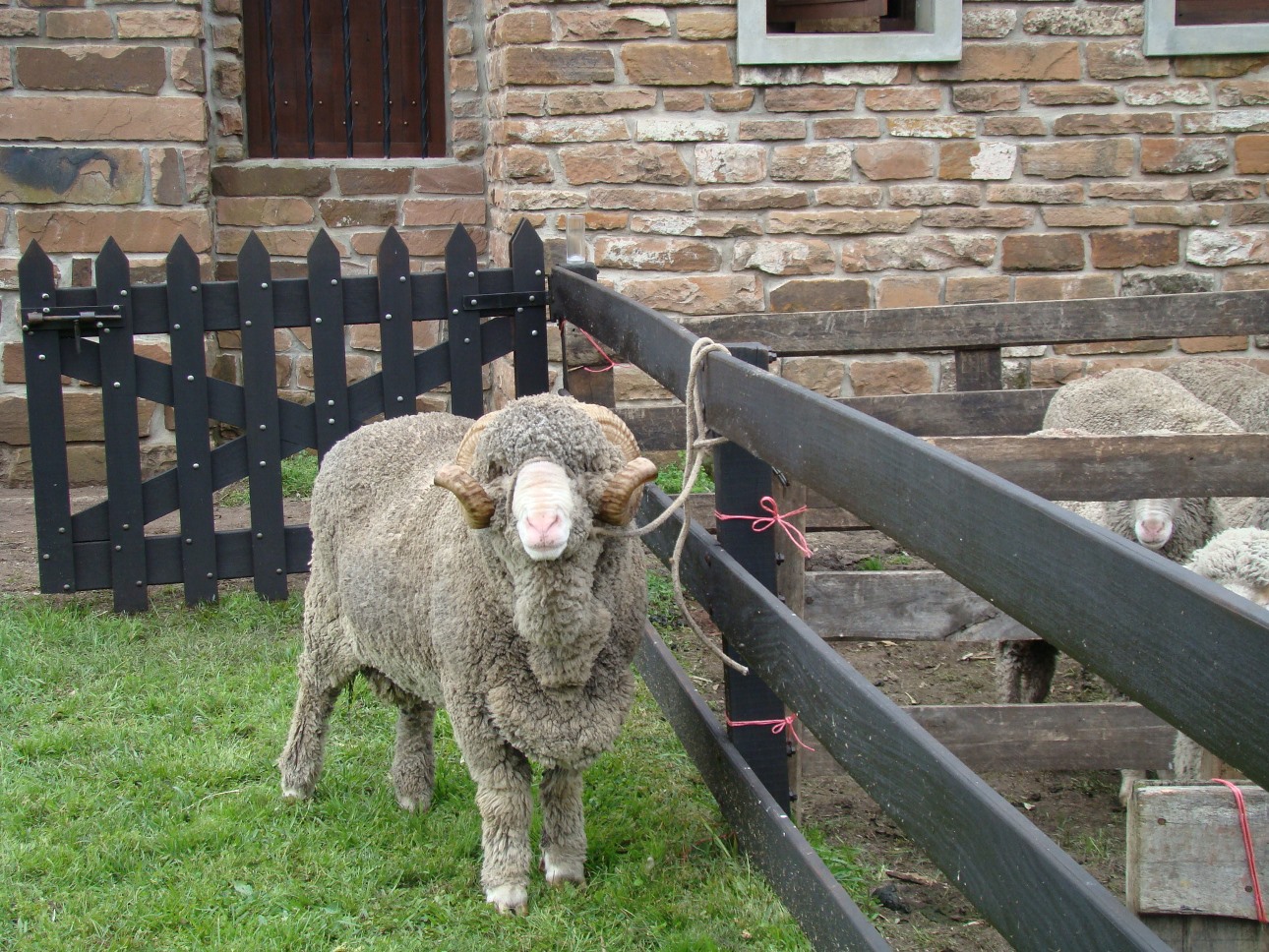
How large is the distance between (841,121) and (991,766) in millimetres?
4318

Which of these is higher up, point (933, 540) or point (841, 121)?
point (841, 121)

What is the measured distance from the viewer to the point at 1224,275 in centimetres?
714

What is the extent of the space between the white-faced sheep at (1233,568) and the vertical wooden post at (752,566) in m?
0.95

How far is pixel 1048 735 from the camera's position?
354 cm

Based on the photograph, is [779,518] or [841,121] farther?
[841,121]

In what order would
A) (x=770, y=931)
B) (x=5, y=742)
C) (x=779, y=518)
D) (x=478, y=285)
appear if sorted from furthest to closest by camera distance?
(x=478, y=285)
(x=5, y=742)
(x=779, y=518)
(x=770, y=931)

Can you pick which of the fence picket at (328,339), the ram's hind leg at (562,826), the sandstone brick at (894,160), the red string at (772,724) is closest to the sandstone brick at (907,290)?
the sandstone brick at (894,160)

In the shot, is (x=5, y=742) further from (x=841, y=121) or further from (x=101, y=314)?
(x=841, y=121)

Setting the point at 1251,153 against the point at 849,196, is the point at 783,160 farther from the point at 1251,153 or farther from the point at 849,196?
the point at 1251,153

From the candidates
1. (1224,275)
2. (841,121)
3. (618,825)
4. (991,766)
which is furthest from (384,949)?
(1224,275)

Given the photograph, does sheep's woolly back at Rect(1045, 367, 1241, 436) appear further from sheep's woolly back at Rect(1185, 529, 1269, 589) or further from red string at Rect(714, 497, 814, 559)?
red string at Rect(714, 497, 814, 559)

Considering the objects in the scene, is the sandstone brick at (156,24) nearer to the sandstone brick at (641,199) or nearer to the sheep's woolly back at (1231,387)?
the sandstone brick at (641,199)

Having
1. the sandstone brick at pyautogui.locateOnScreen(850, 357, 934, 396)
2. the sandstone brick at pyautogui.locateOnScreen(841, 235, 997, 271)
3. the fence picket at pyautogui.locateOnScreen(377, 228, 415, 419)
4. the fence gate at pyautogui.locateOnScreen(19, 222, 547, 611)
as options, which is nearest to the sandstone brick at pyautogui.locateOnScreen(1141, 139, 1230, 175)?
the sandstone brick at pyautogui.locateOnScreen(841, 235, 997, 271)

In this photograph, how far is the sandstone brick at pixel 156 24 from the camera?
6746 mm
